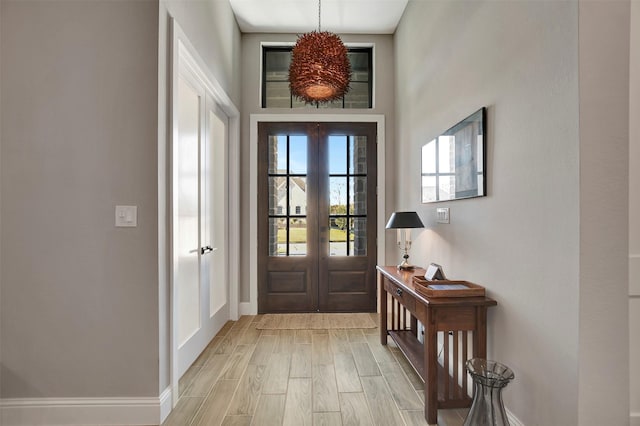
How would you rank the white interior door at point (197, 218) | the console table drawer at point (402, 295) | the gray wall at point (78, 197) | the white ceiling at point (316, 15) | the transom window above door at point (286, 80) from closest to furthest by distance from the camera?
the gray wall at point (78, 197)
the console table drawer at point (402, 295)
the white interior door at point (197, 218)
the white ceiling at point (316, 15)
the transom window above door at point (286, 80)

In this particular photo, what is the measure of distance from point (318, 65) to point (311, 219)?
1.76 metres

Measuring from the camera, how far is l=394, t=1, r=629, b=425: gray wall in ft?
4.22

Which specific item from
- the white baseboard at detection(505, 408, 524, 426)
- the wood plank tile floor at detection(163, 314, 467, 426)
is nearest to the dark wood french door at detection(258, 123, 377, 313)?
the wood plank tile floor at detection(163, 314, 467, 426)

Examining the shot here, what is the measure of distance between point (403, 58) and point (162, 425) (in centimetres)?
384

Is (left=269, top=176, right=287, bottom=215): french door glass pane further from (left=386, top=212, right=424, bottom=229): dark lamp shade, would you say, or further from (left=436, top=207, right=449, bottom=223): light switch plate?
(left=436, top=207, right=449, bottom=223): light switch plate

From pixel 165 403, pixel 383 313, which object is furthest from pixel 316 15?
pixel 165 403

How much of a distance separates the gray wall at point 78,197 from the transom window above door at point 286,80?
2258 millimetres

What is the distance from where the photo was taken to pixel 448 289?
1920mm

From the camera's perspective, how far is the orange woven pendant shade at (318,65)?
2875 millimetres

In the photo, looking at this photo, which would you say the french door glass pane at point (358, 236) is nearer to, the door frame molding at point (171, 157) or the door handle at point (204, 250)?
the door frame molding at point (171, 157)

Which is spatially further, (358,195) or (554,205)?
(358,195)

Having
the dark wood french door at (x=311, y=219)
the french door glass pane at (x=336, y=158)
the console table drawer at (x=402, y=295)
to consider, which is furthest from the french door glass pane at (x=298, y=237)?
the console table drawer at (x=402, y=295)

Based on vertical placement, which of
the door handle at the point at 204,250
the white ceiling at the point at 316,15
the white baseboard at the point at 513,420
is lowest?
the white baseboard at the point at 513,420

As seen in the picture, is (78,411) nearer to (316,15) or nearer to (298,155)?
(298,155)
